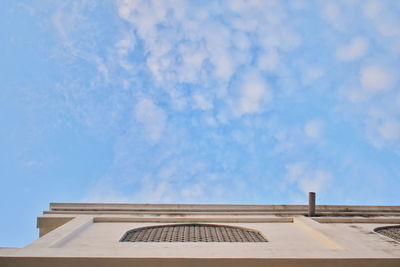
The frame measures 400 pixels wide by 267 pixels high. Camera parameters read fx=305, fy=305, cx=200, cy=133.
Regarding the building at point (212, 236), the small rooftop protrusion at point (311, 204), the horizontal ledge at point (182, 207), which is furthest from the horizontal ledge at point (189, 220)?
the small rooftop protrusion at point (311, 204)

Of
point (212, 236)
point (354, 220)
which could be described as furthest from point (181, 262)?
point (354, 220)

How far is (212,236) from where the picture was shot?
9.41 m

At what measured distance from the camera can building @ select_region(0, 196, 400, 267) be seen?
6.58 metres

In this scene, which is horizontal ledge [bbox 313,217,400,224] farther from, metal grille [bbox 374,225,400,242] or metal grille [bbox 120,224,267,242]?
metal grille [bbox 120,224,267,242]

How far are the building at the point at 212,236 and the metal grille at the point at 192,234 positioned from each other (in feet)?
0.10

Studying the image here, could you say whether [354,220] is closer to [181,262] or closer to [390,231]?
[390,231]

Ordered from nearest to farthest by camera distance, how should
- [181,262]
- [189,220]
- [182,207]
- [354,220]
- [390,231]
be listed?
[181,262], [390,231], [189,220], [354,220], [182,207]

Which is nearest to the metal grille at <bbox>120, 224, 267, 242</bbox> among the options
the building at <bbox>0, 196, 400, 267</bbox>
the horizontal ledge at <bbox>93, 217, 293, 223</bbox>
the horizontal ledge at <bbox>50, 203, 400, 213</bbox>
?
the building at <bbox>0, 196, 400, 267</bbox>

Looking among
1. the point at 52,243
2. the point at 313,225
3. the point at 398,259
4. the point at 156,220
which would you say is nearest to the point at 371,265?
the point at 398,259

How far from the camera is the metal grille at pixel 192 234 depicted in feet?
29.7

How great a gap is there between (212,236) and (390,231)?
638cm

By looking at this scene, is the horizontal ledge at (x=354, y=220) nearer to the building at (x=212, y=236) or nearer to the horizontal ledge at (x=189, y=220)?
the building at (x=212, y=236)

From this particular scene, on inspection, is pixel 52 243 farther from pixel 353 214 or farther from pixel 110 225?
pixel 353 214

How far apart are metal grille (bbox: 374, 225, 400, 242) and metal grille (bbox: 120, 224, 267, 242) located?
14.3 ft
